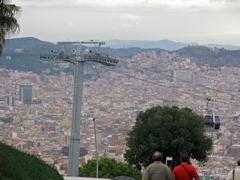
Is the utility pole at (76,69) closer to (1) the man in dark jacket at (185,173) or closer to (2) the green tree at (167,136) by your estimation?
(2) the green tree at (167,136)

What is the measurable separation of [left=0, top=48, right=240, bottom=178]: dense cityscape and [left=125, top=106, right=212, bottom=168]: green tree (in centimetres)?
1964

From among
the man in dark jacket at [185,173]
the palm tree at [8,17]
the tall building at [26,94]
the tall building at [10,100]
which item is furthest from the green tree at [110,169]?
the tall building at [10,100]

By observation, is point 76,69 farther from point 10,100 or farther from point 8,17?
point 10,100

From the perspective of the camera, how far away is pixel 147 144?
160 feet

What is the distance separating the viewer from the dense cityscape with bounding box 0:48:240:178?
87250mm

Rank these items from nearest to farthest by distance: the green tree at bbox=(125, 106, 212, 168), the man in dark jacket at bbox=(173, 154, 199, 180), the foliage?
the man in dark jacket at bbox=(173, 154, 199, 180) → the foliage → the green tree at bbox=(125, 106, 212, 168)

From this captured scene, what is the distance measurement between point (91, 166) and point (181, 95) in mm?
93785

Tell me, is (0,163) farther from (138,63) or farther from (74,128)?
(138,63)

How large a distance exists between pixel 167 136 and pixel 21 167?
3330 cm

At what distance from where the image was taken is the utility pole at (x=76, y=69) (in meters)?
52.0

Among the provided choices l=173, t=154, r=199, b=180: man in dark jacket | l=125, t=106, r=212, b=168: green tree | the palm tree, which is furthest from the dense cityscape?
l=173, t=154, r=199, b=180: man in dark jacket

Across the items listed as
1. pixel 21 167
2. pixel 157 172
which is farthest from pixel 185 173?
pixel 21 167

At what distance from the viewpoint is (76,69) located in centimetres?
5525

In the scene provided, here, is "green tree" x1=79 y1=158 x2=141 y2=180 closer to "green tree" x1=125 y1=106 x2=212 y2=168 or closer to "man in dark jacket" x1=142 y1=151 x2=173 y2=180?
"green tree" x1=125 y1=106 x2=212 y2=168
